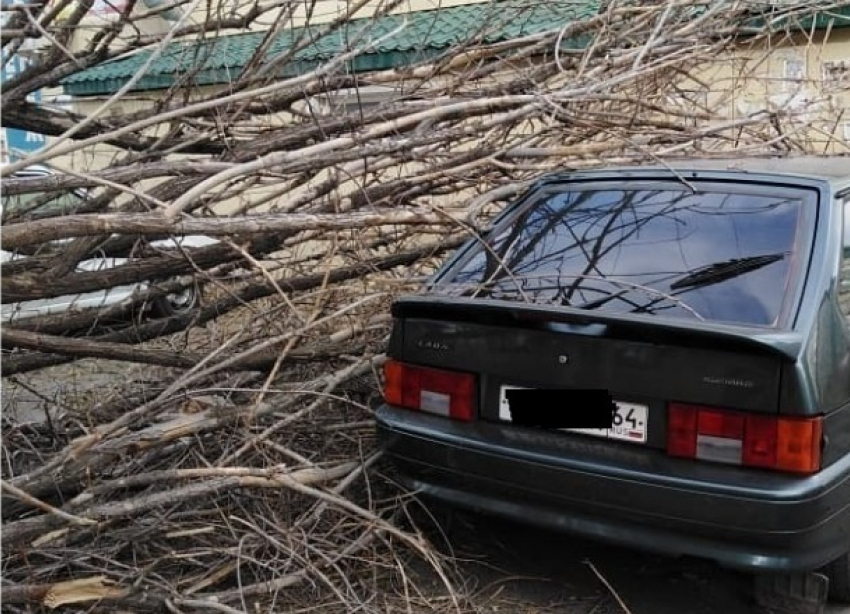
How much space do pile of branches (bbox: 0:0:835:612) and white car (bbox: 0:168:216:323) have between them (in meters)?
0.07

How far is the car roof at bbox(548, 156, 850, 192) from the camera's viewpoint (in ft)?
11.3

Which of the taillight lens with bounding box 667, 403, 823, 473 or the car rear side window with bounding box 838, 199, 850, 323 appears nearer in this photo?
the taillight lens with bounding box 667, 403, 823, 473

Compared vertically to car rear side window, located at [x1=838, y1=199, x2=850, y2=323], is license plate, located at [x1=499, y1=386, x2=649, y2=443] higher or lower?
lower

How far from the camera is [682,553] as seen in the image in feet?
9.55

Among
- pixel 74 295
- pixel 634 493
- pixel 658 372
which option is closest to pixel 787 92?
pixel 658 372

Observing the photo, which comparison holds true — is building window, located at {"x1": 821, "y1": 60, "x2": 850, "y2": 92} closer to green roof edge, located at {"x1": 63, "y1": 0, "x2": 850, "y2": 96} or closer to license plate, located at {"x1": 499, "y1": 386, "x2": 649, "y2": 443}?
green roof edge, located at {"x1": 63, "y1": 0, "x2": 850, "y2": 96}

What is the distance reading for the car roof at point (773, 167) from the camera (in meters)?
3.44

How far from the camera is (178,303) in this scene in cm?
520

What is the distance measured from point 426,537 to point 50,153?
213 cm

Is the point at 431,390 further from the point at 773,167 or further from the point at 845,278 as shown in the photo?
the point at 773,167

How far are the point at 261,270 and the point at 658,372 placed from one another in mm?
1404

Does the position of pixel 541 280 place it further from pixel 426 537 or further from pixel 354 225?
pixel 426 537

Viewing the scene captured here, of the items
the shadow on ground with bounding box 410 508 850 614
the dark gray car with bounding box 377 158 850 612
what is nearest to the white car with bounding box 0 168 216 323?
the dark gray car with bounding box 377 158 850 612

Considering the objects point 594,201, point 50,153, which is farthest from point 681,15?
point 50,153
